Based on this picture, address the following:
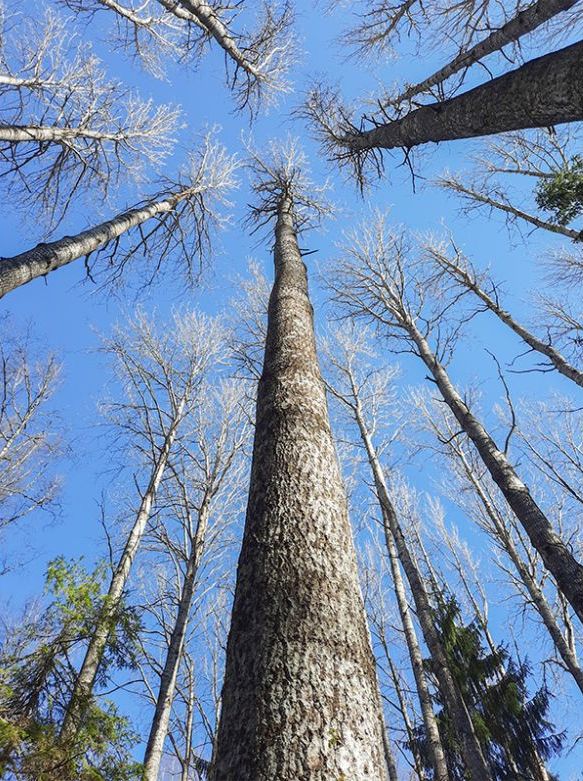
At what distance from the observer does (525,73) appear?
106 inches

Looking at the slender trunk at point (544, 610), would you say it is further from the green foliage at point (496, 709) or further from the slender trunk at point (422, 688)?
the slender trunk at point (422, 688)

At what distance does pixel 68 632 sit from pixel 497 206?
11.8 metres

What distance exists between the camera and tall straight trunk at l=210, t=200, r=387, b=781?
1245 mm

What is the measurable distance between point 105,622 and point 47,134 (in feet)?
25.0

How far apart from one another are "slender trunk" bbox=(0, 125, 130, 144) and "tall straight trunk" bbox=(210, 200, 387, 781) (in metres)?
7.22

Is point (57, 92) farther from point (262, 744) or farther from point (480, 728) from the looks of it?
point (480, 728)

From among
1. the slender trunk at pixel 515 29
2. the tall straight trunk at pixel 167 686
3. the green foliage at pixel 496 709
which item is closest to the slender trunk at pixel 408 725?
the green foliage at pixel 496 709

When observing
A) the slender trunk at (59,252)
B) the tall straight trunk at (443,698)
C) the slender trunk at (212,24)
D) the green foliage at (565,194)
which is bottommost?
the tall straight trunk at (443,698)

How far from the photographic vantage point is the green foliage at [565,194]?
26.8 ft

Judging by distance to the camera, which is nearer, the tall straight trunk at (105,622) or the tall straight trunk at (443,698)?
the tall straight trunk at (105,622)

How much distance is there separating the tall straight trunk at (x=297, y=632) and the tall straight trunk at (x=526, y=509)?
3.37 meters

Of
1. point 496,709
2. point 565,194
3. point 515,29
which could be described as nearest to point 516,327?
point 565,194

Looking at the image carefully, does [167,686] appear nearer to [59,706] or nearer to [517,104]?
[59,706]

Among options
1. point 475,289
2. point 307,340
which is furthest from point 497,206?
point 307,340
